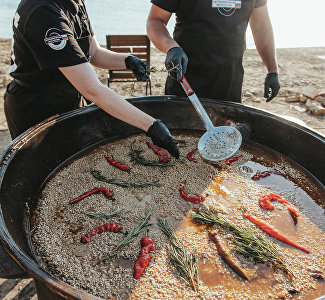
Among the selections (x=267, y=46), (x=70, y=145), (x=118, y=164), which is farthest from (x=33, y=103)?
(x=267, y=46)

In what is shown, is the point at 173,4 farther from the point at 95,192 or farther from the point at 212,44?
the point at 95,192

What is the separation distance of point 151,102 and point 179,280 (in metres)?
1.72

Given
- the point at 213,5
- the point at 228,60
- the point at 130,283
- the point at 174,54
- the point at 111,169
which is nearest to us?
the point at 130,283

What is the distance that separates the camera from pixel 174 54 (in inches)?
100

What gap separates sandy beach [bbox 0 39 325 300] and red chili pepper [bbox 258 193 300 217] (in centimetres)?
257

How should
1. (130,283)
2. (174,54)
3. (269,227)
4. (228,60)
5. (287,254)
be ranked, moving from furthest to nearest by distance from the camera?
(228,60) < (174,54) < (269,227) < (287,254) < (130,283)

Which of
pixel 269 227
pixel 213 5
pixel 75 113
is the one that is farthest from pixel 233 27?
pixel 269 227

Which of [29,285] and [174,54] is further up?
[174,54]

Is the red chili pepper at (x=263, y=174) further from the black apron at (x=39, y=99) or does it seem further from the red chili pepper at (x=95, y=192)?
the black apron at (x=39, y=99)

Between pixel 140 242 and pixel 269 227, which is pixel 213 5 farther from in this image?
pixel 140 242

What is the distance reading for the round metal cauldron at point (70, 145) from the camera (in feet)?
4.60

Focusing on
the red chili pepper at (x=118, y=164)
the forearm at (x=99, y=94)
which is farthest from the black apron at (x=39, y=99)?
the red chili pepper at (x=118, y=164)

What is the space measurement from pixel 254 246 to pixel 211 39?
1927mm

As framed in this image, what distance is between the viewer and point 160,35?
280 centimetres
